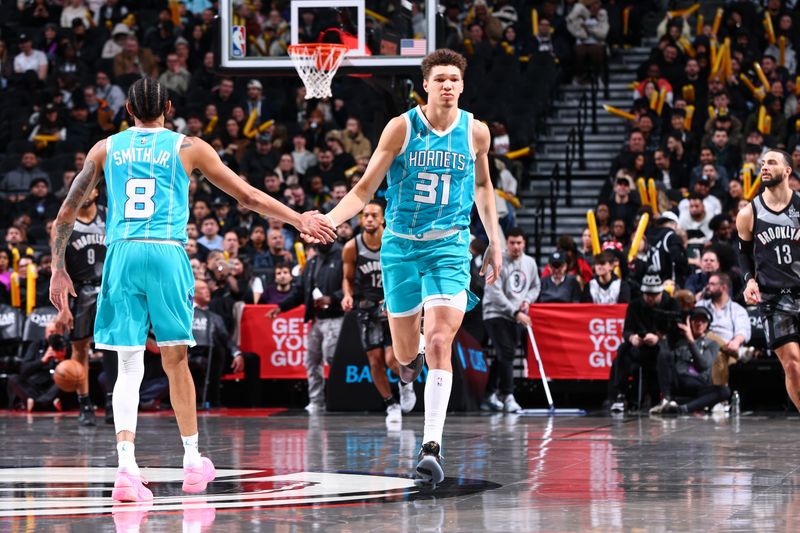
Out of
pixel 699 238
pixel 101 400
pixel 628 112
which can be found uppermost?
pixel 628 112

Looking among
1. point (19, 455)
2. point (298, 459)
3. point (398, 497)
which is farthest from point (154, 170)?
point (19, 455)

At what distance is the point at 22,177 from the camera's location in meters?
22.2

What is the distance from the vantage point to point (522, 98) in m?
23.0

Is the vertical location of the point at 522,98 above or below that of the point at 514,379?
above

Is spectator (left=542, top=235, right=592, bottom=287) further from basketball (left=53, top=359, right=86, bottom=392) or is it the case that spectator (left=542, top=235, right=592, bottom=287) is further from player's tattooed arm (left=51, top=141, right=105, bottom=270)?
player's tattooed arm (left=51, top=141, right=105, bottom=270)

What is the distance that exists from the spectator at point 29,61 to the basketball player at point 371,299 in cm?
1285

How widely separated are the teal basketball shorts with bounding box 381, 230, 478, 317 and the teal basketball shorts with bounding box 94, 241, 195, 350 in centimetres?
157

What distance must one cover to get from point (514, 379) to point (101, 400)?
5223 mm

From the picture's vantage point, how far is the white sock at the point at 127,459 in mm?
7180

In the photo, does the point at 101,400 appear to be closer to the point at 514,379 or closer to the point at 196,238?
the point at 196,238

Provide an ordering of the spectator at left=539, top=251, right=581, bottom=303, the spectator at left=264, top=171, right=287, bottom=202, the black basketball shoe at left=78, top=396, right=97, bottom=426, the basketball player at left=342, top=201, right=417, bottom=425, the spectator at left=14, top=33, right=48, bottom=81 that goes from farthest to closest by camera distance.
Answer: the spectator at left=14, top=33, right=48, bottom=81, the spectator at left=264, top=171, right=287, bottom=202, the spectator at left=539, top=251, right=581, bottom=303, the basketball player at left=342, top=201, right=417, bottom=425, the black basketball shoe at left=78, top=396, right=97, bottom=426

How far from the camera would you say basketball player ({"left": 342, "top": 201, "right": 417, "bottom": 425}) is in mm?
14312

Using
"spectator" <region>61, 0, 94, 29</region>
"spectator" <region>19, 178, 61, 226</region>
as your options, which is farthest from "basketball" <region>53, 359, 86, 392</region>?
"spectator" <region>61, 0, 94, 29</region>

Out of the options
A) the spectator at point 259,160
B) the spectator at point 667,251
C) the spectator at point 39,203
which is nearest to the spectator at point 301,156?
the spectator at point 259,160
